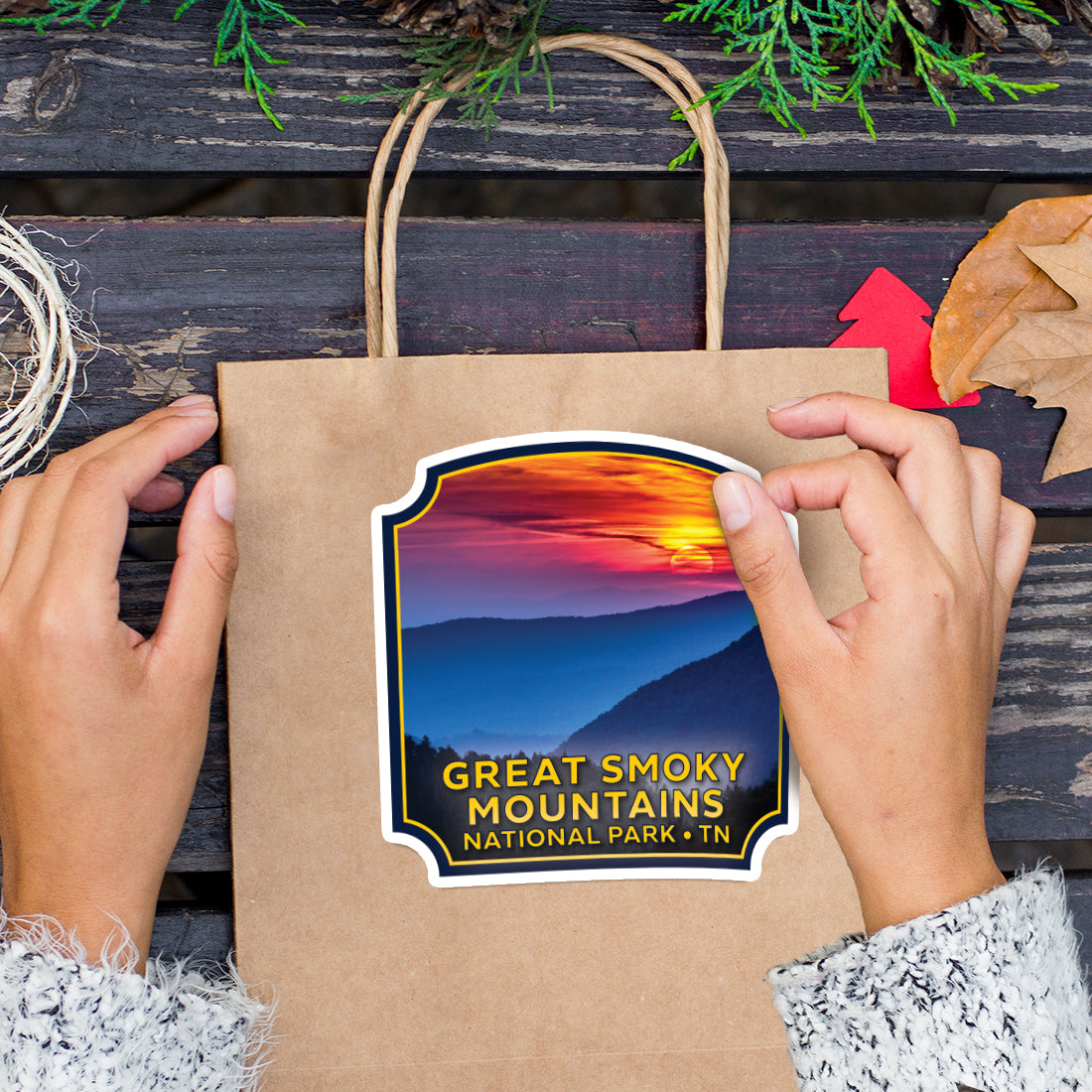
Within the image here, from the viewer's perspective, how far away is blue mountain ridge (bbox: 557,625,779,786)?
2.02 ft

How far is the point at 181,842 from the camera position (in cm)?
66

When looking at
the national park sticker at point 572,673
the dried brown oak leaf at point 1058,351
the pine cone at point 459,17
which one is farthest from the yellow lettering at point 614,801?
the pine cone at point 459,17

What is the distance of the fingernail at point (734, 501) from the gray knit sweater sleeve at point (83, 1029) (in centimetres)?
47

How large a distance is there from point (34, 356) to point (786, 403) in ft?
1.90

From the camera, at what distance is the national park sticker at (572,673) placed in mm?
604

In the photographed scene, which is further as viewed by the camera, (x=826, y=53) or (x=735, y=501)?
(x=826, y=53)

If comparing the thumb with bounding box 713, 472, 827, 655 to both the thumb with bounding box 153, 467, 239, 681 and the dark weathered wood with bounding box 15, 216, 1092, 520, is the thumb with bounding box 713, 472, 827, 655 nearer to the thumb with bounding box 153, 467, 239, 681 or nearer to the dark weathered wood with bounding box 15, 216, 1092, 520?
the dark weathered wood with bounding box 15, 216, 1092, 520

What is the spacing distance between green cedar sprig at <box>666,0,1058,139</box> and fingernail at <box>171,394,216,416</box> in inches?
16.4

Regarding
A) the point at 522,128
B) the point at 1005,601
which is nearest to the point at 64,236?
the point at 522,128

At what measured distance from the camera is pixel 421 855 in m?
0.60

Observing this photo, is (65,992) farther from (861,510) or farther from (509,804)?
(861,510)

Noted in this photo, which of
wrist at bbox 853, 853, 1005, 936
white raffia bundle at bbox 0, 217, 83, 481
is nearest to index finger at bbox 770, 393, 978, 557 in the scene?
wrist at bbox 853, 853, 1005, 936

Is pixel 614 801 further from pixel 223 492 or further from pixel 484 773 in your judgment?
pixel 223 492

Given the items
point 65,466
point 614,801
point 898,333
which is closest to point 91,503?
point 65,466
